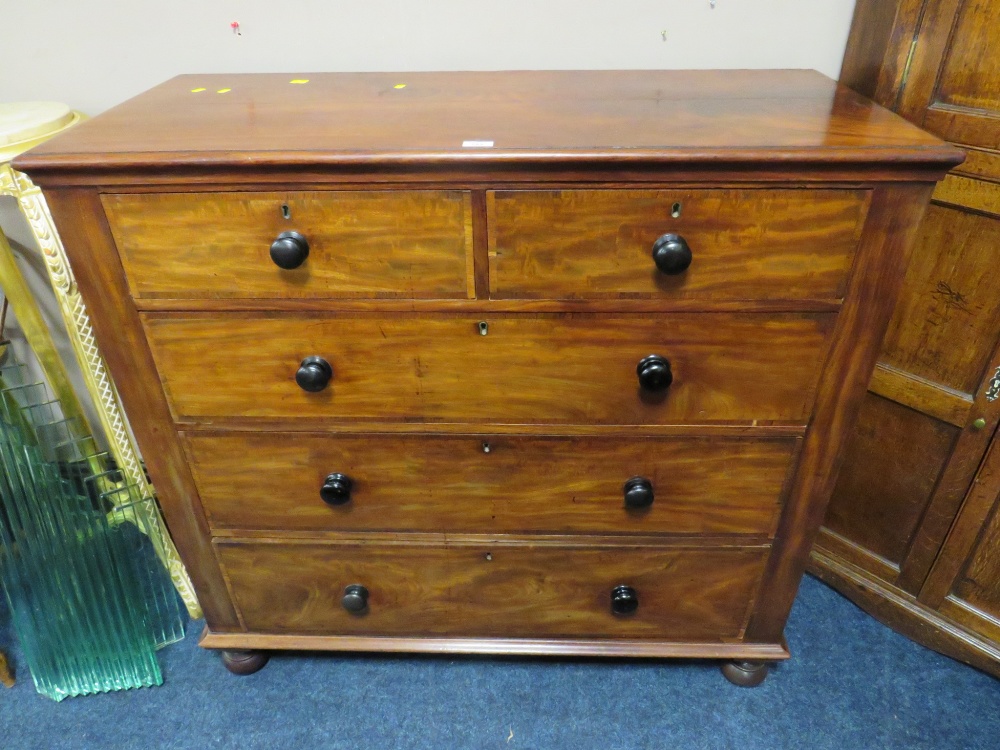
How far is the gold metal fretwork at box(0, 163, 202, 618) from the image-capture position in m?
1.14

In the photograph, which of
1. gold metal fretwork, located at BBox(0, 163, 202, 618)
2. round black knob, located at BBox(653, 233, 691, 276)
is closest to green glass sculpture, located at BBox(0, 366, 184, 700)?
gold metal fretwork, located at BBox(0, 163, 202, 618)

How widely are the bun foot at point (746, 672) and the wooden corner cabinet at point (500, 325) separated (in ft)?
0.22

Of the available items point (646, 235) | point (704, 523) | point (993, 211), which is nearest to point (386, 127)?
point (646, 235)

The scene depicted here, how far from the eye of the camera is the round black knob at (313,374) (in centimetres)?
99

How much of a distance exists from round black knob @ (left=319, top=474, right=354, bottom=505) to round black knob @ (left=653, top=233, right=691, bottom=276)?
0.60 metres

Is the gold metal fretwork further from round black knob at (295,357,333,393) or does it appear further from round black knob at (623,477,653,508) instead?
round black knob at (623,477,653,508)

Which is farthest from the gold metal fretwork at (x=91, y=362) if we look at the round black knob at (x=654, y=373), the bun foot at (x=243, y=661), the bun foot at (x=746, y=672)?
the bun foot at (x=746, y=672)

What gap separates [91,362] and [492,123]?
2.83 ft

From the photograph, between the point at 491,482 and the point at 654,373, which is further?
the point at 491,482

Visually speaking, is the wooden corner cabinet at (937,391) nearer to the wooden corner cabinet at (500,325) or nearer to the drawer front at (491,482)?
the wooden corner cabinet at (500,325)

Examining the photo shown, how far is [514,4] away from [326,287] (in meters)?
0.69

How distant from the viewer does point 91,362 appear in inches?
50.1

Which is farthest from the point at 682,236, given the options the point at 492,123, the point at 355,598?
the point at 355,598

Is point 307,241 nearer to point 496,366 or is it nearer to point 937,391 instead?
point 496,366
